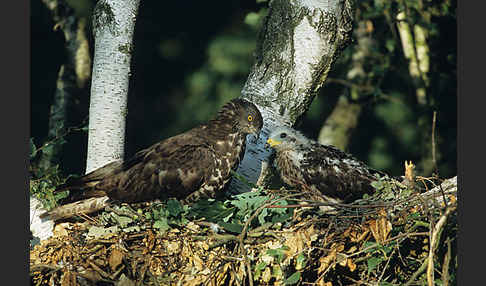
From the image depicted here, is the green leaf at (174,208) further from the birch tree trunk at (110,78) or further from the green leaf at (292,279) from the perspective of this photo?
the green leaf at (292,279)

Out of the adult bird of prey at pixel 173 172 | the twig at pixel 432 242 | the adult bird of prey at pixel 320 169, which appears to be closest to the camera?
the twig at pixel 432 242

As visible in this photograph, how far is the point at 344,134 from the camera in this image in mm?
7445

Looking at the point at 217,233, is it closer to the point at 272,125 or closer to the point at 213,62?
the point at 272,125

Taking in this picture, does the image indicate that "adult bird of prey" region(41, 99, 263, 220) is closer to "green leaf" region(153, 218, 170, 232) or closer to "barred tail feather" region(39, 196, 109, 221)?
"barred tail feather" region(39, 196, 109, 221)

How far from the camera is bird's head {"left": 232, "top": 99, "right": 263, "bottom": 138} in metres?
4.74

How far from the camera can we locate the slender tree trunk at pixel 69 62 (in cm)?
609

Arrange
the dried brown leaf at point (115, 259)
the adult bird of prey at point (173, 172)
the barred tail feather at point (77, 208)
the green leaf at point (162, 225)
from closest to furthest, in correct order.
Result: the dried brown leaf at point (115, 259), the green leaf at point (162, 225), the barred tail feather at point (77, 208), the adult bird of prey at point (173, 172)

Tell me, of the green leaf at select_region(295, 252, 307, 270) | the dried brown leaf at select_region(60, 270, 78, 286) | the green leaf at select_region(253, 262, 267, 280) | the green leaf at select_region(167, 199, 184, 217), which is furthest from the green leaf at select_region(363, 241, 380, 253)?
the dried brown leaf at select_region(60, 270, 78, 286)

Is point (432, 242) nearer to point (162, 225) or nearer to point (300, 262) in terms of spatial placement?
point (300, 262)

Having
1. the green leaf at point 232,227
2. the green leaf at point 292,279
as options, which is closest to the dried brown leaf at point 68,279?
the green leaf at point 232,227

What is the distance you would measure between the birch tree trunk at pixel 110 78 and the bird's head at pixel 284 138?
111 cm

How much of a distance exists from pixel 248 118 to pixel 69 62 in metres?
2.31

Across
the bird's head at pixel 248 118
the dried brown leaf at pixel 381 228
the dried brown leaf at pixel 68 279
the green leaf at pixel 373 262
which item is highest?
the bird's head at pixel 248 118

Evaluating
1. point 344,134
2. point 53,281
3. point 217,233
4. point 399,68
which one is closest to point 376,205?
point 217,233
